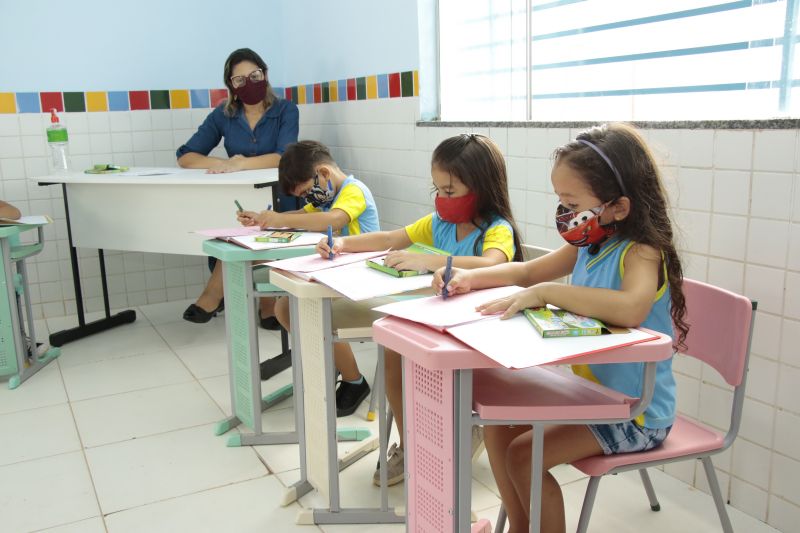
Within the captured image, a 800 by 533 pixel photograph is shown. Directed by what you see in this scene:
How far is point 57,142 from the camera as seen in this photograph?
4188 millimetres

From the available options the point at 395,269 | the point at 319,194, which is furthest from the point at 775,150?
the point at 319,194

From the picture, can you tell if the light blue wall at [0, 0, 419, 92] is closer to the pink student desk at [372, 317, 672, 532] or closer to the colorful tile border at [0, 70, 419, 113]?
the colorful tile border at [0, 70, 419, 113]

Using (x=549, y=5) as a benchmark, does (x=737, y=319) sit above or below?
below

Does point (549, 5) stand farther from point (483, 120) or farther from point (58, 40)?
point (58, 40)

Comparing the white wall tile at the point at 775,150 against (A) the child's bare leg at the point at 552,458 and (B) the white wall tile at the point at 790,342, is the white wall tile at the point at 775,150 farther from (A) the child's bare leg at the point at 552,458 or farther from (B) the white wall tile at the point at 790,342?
(A) the child's bare leg at the point at 552,458

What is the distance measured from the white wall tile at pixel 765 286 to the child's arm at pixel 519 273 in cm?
58

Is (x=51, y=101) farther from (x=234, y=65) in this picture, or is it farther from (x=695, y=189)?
(x=695, y=189)

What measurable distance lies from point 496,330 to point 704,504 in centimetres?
125

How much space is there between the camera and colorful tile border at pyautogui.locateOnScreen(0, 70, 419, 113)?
13.0ft

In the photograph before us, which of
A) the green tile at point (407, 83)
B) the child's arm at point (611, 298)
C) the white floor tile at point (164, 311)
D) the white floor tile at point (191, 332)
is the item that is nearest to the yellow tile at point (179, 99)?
the white floor tile at point (164, 311)

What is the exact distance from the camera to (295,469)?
2498 millimetres

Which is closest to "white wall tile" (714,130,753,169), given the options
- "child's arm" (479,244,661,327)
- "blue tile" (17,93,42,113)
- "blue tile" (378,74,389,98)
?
"child's arm" (479,244,661,327)

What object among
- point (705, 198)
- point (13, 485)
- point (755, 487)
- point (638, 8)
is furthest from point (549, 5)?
point (13, 485)

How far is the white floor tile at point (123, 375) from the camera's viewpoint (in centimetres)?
329
